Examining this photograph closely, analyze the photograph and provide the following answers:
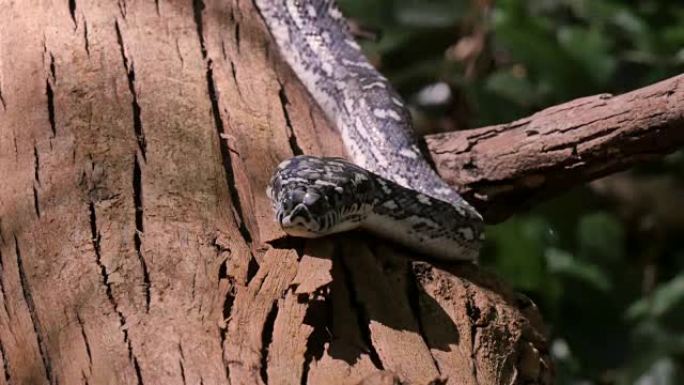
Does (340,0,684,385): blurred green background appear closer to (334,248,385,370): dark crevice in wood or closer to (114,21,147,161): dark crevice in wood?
(114,21,147,161): dark crevice in wood

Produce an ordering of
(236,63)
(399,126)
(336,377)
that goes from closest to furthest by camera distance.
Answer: (336,377) → (236,63) → (399,126)

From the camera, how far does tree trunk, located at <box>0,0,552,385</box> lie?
197 centimetres

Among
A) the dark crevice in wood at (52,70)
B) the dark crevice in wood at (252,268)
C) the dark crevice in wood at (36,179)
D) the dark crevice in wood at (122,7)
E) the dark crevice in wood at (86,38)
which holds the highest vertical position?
the dark crevice in wood at (122,7)

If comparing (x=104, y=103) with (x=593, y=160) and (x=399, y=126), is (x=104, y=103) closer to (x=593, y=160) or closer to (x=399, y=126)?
(x=399, y=126)

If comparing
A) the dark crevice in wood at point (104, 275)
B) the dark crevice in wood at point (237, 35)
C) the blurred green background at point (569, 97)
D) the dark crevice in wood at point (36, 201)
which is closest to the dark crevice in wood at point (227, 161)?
the dark crevice in wood at point (237, 35)

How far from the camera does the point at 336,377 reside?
1.95 meters

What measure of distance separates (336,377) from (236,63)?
1.19 metres

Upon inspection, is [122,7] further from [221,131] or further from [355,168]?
[355,168]

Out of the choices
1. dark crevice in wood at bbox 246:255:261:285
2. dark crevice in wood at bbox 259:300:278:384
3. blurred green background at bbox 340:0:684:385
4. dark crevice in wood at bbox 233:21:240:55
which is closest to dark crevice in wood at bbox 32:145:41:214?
dark crevice in wood at bbox 246:255:261:285

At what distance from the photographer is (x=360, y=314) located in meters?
2.17

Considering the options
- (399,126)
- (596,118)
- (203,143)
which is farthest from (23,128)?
(596,118)

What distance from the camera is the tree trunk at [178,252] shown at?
6.45 ft

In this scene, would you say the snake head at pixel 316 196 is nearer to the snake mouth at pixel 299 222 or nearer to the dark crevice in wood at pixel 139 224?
the snake mouth at pixel 299 222

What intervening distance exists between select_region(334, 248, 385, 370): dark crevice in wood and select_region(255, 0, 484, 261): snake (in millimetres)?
92
